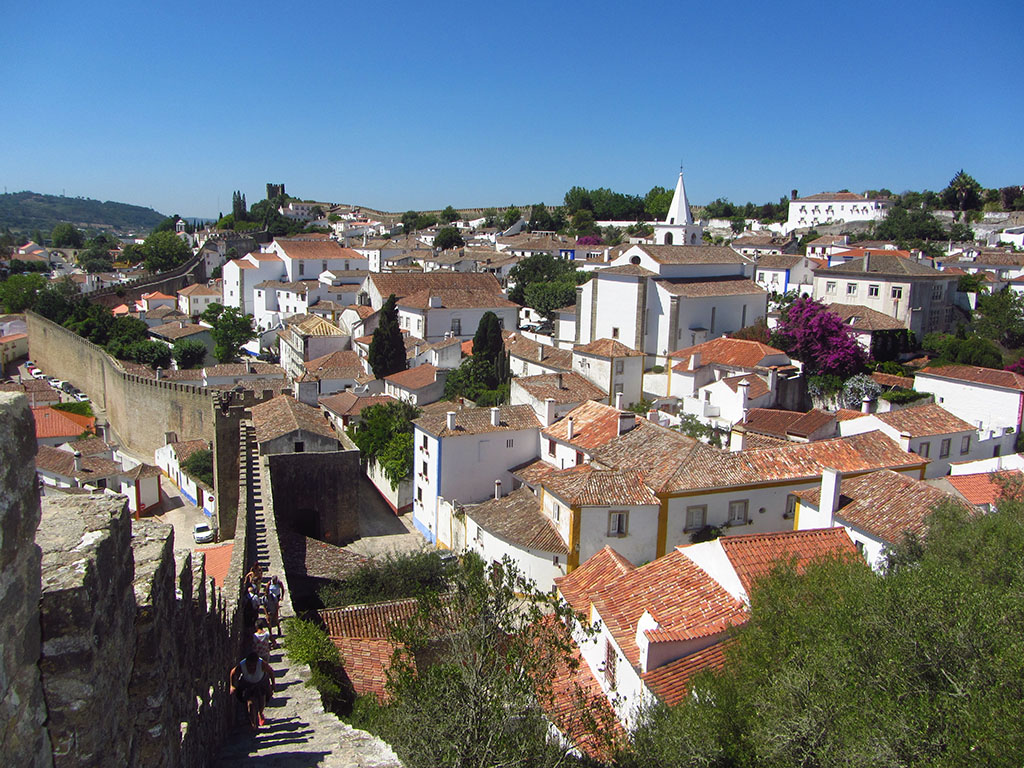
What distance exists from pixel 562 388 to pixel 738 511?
30.5 ft

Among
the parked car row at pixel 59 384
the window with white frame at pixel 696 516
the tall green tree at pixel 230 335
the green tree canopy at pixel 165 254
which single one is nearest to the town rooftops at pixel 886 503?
the window with white frame at pixel 696 516

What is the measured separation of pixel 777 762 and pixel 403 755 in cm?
329

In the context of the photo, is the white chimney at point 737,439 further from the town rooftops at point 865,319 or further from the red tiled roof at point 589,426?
the town rooftops at point 865,319

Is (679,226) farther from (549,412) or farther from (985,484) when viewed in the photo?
(985,484)

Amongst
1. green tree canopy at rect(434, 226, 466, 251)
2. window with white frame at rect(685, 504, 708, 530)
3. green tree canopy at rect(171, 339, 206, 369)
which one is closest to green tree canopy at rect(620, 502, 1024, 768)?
window with white frame at rect(685, 504, 708, 530)

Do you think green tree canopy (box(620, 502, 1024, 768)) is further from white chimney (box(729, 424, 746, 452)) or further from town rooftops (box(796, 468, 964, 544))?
white chimney (box(729, 424, 746, 452))

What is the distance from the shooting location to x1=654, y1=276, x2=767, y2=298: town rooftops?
95.5ft

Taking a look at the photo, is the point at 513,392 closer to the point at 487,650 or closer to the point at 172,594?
the point at 487,650

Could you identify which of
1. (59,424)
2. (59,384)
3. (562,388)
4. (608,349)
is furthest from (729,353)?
(59,384)

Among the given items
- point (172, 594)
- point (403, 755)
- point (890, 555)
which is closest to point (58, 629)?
point (172, 594)

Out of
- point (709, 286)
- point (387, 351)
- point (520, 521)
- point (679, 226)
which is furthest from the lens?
point (679, 226)

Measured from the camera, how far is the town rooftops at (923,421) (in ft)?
62.1

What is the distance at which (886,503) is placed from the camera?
1399 centimetres

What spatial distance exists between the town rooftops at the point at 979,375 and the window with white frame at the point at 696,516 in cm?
1080
